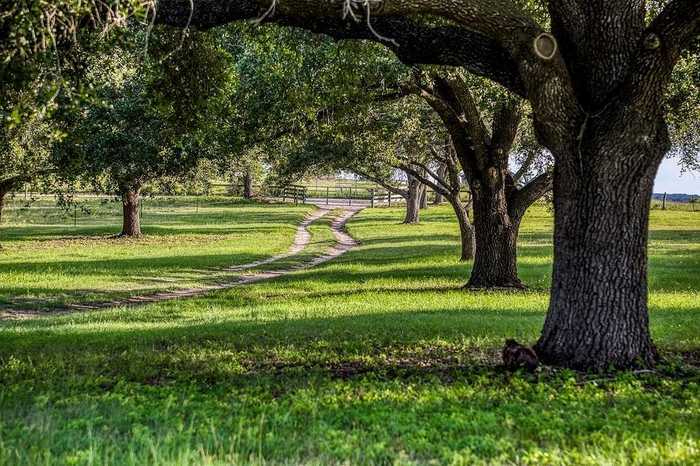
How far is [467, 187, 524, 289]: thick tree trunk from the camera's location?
19641 mm

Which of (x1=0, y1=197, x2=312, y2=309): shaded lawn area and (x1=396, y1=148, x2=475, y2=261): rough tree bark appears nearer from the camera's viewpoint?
(x1=0, y1=197, x2=312, y2=309): shaded lawn area

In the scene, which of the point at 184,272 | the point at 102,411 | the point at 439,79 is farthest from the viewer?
the point at 184,272

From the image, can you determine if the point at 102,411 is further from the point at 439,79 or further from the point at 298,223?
the point at 298,223

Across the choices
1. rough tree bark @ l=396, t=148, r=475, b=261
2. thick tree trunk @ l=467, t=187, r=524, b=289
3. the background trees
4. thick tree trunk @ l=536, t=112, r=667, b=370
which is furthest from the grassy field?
rough tree bark @ l=396, t=148, r=475, b=261

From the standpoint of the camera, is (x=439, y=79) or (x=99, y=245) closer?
(x=439, y=79)

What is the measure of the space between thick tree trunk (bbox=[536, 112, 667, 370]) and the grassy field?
48 centimetres

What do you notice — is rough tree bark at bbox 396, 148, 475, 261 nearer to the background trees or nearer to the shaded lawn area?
the shaded lawn area

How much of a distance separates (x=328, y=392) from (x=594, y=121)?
4.64m

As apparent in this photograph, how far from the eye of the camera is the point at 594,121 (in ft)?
28.4

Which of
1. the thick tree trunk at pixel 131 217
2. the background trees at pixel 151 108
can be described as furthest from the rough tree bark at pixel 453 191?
the thick tree trunk at pixel 131 217

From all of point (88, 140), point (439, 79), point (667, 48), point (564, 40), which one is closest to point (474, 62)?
point (564, 40)

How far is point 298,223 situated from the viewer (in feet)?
175

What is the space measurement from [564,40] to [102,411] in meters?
7.11

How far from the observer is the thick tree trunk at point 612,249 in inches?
332
